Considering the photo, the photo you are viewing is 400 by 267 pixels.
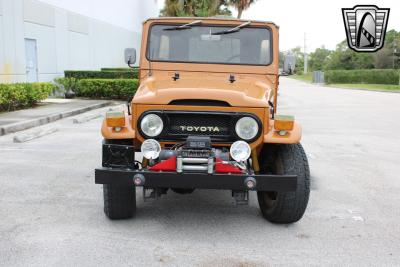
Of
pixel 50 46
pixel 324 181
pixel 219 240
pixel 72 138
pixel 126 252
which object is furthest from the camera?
pixel 50 46

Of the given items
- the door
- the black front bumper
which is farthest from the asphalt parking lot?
the door

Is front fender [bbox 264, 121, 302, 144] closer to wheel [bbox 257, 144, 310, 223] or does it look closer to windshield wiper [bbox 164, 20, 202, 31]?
wheel [bbox 257, 144, 310, 223]

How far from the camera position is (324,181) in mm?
6609

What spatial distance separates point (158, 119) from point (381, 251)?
2.13m

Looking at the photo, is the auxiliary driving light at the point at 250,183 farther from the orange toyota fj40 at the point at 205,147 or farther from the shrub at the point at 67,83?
the shrub at the point at 67,83

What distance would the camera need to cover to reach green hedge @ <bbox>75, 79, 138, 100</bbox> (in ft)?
60.8

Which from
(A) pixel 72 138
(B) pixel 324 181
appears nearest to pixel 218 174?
(B) pixel 324 181

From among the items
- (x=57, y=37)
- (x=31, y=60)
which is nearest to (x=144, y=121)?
(x=31, y=60)

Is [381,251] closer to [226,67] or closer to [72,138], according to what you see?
[226,67]

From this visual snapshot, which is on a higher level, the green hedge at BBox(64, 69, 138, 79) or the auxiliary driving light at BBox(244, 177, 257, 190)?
the green hedge at BBox(64, 69, 138, 79)

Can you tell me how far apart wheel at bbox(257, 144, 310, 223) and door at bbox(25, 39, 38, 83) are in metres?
14.5

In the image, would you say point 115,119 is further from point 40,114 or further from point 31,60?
point 31,60

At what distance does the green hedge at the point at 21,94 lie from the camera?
1316 centimetres

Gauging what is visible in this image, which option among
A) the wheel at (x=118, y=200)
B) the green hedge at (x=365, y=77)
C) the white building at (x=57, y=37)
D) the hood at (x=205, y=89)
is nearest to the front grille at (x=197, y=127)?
the hood at (x=205, y=89)
